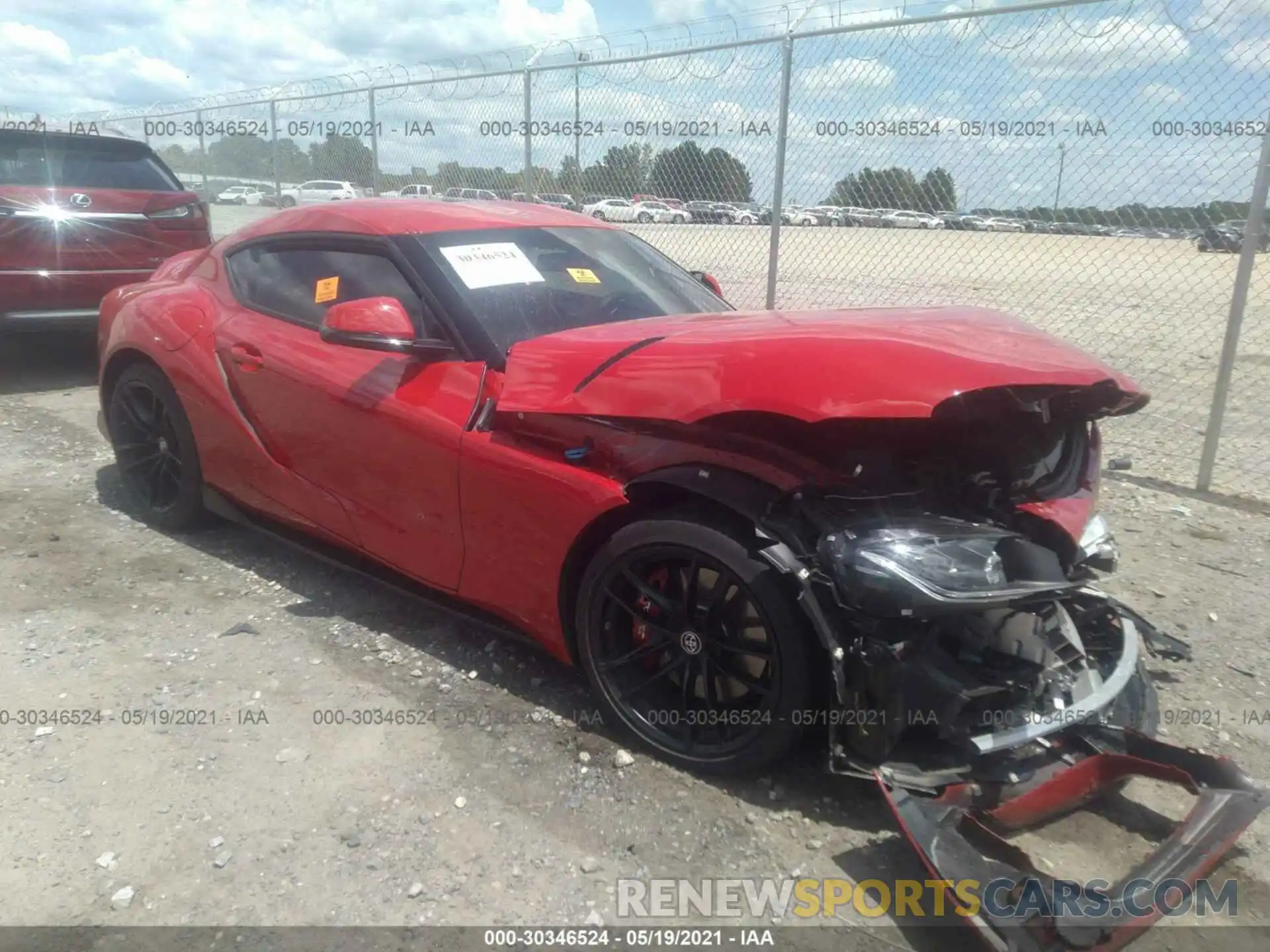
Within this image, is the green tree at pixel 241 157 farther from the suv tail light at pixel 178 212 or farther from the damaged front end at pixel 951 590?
the damaged front end at pixel 951 590

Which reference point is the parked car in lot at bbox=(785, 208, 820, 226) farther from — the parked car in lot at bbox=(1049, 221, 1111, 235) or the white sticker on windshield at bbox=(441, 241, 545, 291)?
the white sticker on windshield at bbox=(441, 241, 545, 291)

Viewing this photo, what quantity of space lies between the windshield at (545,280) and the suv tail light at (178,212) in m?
4.54

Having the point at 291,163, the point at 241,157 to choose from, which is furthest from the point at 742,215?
the point at 241,157

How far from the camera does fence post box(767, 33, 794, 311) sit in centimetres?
588

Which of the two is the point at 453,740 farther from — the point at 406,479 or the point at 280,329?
the point at 280,329

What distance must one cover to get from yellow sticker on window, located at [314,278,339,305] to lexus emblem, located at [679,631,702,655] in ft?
6.14

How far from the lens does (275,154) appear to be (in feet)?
40.2

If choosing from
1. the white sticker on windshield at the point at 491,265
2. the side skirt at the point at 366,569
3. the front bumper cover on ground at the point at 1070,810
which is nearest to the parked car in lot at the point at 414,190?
the side skirt at the point at 366,569

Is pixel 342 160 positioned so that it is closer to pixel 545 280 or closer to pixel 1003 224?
pixel 1003 224

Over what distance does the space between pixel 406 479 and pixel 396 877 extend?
4.01 feet

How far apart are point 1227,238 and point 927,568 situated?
413 cm

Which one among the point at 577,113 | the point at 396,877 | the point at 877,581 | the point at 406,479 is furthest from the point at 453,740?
the point at 577,113

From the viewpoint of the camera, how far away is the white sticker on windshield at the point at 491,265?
3145mm

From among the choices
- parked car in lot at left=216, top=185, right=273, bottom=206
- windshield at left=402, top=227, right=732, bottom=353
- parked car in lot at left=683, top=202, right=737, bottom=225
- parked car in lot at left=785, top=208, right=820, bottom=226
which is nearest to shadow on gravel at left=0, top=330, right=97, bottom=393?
parked car in lot at left=683, top=202, right=737, bottom=225
